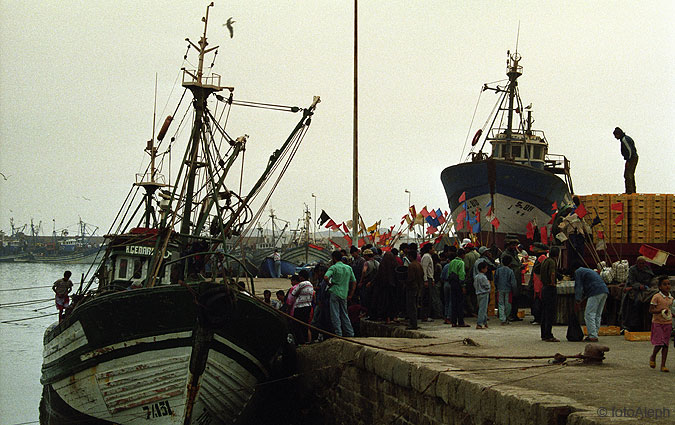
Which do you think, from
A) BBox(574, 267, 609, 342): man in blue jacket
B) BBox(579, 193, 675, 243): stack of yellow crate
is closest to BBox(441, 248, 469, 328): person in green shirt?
BBox(574, 267, 609, 342): man in blue jacket

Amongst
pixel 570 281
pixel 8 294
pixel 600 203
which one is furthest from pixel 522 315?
pixel 8 294

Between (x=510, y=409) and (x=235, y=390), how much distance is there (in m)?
6.06

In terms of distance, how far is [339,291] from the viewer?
39.9ft

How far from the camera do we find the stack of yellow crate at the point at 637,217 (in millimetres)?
16734

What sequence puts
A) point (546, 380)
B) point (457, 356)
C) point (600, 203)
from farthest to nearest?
point (600, 203)
point (457, 356)
point (546, 380)

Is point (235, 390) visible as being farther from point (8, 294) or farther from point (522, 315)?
point (8, 294)

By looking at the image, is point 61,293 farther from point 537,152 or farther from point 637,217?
point 537,152

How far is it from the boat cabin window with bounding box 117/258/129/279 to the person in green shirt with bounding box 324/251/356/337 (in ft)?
13.9

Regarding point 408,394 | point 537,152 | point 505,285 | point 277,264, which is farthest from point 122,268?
point 277,264

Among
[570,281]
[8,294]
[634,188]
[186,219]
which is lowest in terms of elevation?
[8,294]

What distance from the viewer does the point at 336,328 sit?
485 inches

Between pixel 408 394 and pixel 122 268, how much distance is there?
723 centimetres

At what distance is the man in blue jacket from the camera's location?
10.7 metres

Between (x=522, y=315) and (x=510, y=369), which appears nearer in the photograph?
(x=510, y=369)
